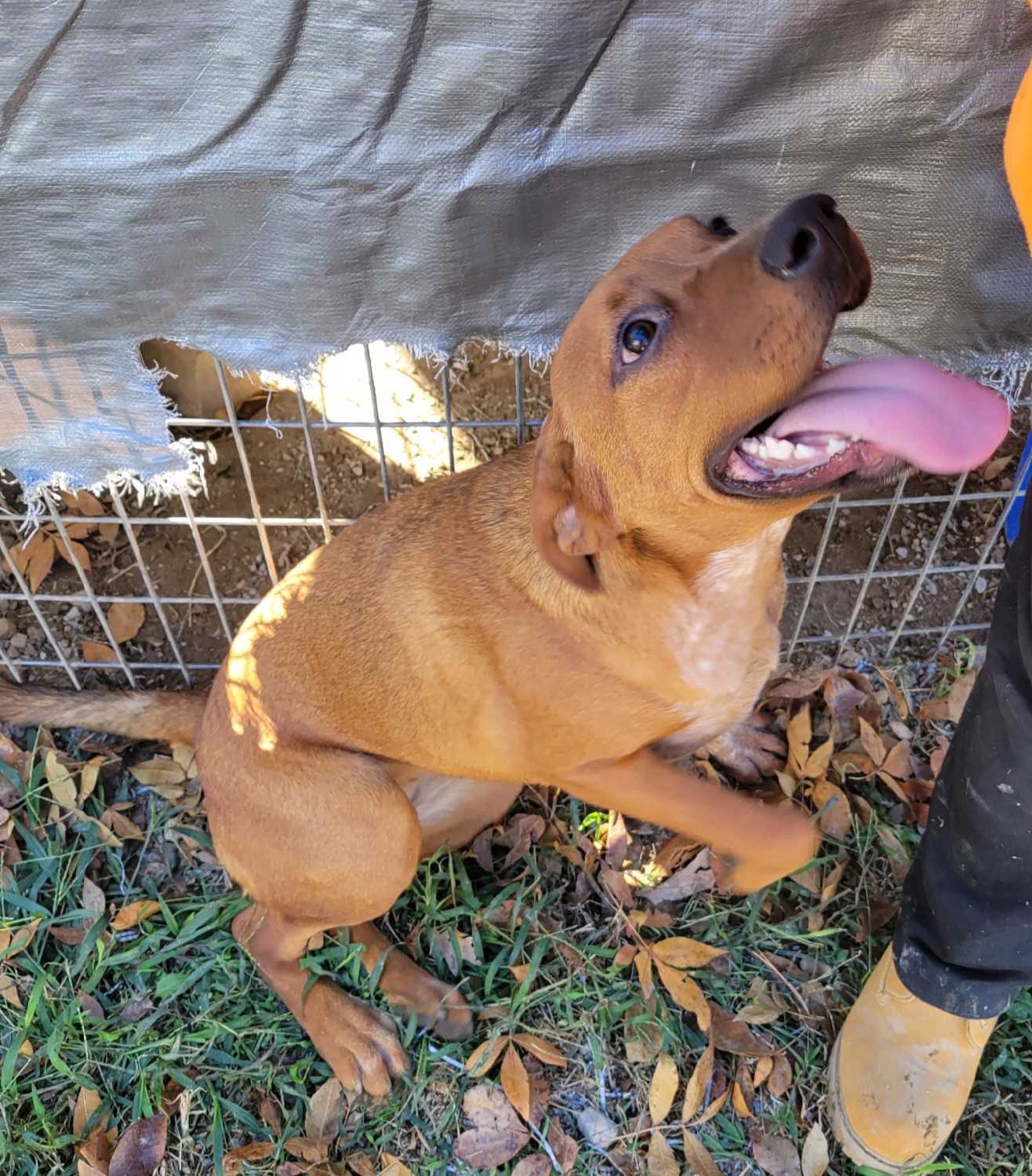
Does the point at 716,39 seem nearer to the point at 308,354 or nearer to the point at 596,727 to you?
the point at 308,354

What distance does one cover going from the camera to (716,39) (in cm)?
218

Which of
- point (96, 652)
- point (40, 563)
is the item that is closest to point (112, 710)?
point (96, 652)

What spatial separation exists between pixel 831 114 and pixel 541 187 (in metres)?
0.71

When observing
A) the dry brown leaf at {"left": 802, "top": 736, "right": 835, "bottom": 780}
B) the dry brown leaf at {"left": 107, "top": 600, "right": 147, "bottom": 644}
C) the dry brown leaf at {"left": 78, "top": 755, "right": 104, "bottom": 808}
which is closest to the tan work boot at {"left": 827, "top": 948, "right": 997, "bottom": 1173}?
the dry brown leaf at {"left": 802, "top": 736, "right": 835, "bottom": 780}

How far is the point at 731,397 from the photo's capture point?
204 cm

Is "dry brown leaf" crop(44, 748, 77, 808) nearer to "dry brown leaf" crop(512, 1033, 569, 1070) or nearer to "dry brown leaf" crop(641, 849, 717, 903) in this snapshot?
"dry brown leaf" crop(512, 1033, 569, 1070)

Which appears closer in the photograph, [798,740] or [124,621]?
[798,740]

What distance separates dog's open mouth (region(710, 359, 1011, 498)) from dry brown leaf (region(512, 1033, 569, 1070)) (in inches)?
78.6

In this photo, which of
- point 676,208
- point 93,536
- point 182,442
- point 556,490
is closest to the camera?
point 556,490

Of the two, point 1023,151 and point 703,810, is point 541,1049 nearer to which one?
point 703,810

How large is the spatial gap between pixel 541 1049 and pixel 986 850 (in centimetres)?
153

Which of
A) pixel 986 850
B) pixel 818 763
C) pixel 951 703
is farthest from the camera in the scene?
pixel 951 703

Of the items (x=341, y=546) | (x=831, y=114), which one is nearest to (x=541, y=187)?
(x=831, y=114)

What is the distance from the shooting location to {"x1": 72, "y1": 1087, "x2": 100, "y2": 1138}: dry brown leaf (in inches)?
120
